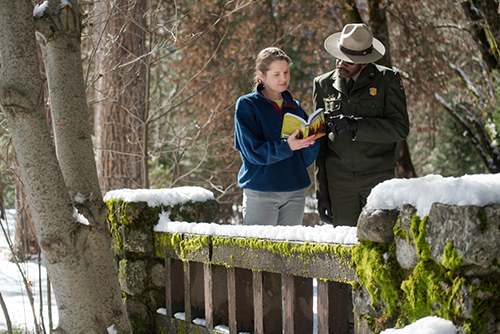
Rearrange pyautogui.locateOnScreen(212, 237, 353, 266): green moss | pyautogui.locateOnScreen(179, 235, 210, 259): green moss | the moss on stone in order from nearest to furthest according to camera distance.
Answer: pyautogui.locateOnScreen(212, 237, 353, 266): green moss, pyautogui.locateOnScreen(179, 235, 210, 259): green moss, the moss on stone

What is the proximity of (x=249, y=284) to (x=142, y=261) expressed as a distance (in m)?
Answer: 1.02

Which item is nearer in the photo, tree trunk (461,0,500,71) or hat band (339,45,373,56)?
hat band (339,45,373,56)

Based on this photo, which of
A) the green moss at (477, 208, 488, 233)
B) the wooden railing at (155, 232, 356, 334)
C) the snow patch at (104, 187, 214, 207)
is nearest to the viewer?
the green moss at (477, 208, 488, 233)

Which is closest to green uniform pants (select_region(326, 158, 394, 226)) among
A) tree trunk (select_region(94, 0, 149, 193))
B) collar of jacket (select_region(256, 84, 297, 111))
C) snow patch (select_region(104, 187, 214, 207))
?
collar of jacket (select_region(256, 84, 297, 111))

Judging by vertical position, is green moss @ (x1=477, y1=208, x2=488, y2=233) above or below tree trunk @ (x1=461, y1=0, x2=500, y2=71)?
below

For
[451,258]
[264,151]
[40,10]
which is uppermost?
[40,10]

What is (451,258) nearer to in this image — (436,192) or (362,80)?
(436,192)

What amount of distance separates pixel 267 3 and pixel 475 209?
1160 centimetres

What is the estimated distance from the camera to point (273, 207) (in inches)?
171

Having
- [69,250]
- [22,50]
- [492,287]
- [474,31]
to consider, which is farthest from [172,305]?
[474,31]

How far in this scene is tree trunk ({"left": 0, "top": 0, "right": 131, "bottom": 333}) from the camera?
3602 millimetres

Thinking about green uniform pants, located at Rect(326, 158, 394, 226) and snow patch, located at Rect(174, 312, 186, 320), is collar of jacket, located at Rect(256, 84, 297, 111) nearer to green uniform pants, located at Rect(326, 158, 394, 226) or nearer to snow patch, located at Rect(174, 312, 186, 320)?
green uniform pants, located at Rect(326, 158, 394, 226)

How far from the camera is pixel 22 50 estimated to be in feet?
11.8

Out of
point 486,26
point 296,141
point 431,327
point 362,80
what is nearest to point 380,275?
point 431,327
